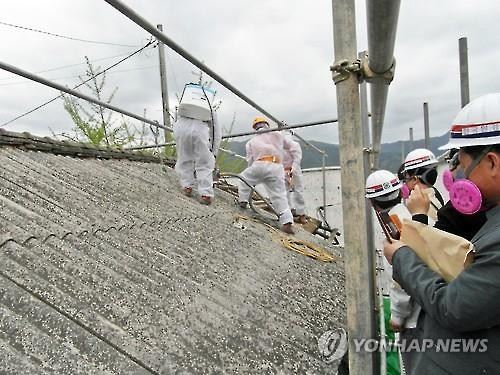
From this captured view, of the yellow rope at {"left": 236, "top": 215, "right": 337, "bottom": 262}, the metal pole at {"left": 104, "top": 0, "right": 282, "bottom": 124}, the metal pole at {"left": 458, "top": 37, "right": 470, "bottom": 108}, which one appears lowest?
the yellow rope at {"left": 236, "top": 215, "right": 337, "bottom": 262}

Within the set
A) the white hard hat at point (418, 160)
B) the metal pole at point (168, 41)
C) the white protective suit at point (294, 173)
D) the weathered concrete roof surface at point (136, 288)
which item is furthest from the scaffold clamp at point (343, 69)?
the white protective suit at point (294, 173)

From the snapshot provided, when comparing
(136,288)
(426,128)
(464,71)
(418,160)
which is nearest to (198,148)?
(418,160)

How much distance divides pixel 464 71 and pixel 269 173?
4193 mm

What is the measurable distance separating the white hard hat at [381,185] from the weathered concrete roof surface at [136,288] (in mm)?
813

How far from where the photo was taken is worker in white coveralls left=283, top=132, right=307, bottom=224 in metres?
6.53

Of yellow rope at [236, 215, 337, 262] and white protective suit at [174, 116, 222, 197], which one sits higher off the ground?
white protective suit at [174, 116, 222, 197]

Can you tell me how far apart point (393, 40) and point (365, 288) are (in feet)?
2.58

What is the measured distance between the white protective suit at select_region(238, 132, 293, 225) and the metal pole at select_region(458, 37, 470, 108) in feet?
11.9

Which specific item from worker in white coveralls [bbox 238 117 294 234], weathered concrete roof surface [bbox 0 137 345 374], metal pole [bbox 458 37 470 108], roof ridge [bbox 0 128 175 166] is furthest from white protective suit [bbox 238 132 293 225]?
metal pole [bbox 458 37 470 108]

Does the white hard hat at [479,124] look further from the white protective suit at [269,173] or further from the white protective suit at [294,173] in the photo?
the white protective suit at [294,173]

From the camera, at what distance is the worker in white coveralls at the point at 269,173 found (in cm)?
517

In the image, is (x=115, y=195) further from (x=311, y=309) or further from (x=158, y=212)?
(x=311, y=309)

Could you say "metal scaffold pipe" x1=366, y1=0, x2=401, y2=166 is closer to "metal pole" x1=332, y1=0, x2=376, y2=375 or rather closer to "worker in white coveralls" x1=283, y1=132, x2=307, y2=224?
"metal pole" x1=332, y1=0, x2=376, y2=375

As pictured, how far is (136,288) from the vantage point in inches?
80.9
